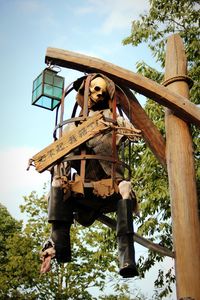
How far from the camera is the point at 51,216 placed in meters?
3.22

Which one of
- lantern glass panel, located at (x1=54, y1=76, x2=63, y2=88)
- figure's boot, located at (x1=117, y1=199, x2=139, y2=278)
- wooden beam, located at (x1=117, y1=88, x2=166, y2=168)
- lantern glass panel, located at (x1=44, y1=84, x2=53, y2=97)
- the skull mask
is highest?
lantern glass panel, located at (x1=54, y1=76, x2=63, y2=88)

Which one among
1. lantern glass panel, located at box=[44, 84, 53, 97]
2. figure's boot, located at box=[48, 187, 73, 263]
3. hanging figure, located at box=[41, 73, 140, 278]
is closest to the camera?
hanging figure, located at box=[41, 73, 140, 278]

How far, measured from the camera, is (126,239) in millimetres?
3062

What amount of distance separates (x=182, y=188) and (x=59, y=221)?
48.9 inches

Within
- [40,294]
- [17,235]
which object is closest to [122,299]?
[40,294]

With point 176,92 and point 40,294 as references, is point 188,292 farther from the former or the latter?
point 40,294

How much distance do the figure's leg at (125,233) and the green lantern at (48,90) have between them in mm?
1308

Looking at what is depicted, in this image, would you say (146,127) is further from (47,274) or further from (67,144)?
(47,274)

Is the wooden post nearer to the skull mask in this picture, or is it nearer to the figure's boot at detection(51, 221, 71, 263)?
the skull mask

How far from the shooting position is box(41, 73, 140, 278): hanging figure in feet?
10.2

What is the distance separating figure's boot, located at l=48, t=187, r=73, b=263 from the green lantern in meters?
1.16

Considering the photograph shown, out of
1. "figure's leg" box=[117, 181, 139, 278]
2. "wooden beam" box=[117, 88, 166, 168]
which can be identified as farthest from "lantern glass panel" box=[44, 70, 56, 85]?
"figure's leg" box=[117, 181, 139, 278]

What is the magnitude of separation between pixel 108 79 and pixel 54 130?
0.73 metres

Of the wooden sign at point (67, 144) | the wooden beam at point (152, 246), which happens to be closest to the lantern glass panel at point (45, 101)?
the wooden sign at point (67, 144)
